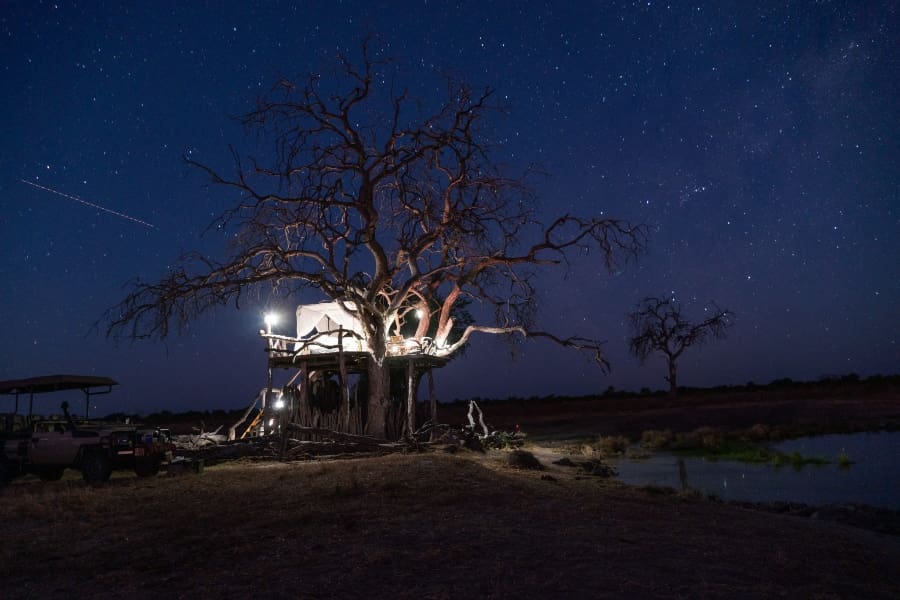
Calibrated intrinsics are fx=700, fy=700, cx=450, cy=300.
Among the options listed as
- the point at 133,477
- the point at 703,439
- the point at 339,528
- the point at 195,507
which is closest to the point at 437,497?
the point at 339,528

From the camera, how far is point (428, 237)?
2358 cm

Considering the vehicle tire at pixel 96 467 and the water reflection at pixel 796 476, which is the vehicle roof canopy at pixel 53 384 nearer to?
the vehicle tire at pixel 96 467

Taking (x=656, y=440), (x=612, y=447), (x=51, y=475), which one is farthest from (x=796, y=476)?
(x=51, y=475)

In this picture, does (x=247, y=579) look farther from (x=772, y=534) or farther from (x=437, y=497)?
(x=772, y=534)

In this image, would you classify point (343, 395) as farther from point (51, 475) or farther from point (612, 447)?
point (612, 447)

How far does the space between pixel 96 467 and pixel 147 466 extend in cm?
130

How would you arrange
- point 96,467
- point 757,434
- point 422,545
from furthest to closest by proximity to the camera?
point 757,434
point 96,467
point 422,545

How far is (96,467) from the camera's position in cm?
1536

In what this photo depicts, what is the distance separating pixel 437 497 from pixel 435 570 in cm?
460

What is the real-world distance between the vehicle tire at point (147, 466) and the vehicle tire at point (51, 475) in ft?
5.60

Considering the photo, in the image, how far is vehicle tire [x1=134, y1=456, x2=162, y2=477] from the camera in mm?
16047

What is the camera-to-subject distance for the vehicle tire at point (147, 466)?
16.0 m

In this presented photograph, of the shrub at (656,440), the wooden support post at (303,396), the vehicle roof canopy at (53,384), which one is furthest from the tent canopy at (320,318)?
the shrub at (656,440)


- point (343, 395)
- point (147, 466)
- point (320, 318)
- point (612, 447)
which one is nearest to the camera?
point (147, 466)
